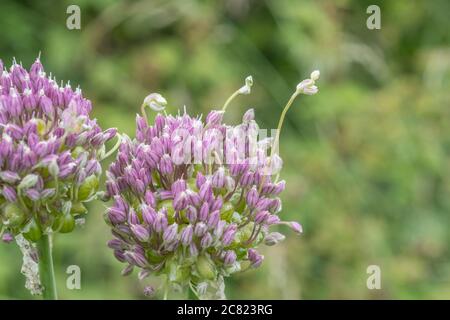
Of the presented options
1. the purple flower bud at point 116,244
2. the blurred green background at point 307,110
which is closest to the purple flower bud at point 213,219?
the purple flower bud at point 116,244

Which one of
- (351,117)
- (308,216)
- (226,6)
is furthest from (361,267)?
→ (226,6)

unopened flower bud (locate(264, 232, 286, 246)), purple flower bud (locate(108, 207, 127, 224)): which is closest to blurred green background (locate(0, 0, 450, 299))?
unopened flower bud (locate(264, 232, 286, 246))

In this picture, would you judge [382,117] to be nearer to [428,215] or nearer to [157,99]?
[428,215]

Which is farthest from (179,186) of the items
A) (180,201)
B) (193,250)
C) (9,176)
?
(9,176)

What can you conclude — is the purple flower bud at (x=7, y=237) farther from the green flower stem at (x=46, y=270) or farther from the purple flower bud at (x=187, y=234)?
the purple flower bud at (x=187, y=234)

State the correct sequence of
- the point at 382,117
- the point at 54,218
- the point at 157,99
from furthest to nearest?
the point at 382,117 → the point at 157,99 → the point at 54,218

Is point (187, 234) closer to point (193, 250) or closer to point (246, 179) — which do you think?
point (193, 250)
